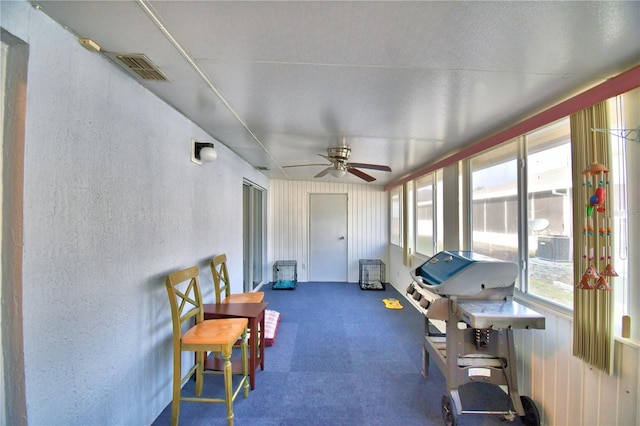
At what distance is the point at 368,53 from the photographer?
113 centimetres

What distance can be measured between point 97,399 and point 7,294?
2.35 feet

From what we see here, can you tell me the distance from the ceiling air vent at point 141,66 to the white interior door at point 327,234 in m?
4.17

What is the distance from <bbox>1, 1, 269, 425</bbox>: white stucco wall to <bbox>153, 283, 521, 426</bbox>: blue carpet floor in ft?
2.20

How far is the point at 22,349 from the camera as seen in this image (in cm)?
93

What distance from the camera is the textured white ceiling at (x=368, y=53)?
0.91 meters

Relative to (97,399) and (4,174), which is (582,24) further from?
(97,399)

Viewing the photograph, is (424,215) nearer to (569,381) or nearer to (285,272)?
(569,381)

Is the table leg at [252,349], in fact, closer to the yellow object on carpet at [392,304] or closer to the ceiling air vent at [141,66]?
the ceiling air vent at [141,66]

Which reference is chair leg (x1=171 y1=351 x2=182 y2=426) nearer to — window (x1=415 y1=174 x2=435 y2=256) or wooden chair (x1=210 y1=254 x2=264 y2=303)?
wooden chair (x1=210 y1=254 x2=264 y2=303)

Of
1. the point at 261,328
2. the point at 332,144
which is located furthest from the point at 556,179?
the point at 261,328

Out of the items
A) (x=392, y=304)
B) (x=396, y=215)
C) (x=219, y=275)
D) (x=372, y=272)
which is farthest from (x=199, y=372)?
(x=396, y=215)

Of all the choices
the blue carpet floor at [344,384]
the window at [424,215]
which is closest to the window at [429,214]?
the window at [424,215]

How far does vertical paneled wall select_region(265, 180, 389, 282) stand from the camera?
17.9 feet

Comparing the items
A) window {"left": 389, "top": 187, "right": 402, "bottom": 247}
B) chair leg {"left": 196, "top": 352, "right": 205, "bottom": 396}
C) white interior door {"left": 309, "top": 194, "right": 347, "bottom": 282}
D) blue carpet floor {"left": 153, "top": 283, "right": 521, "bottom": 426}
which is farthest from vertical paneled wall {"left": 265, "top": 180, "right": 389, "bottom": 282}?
chair leg {"left": 196, "top": 352, "right": 205, "bottom": 396}
